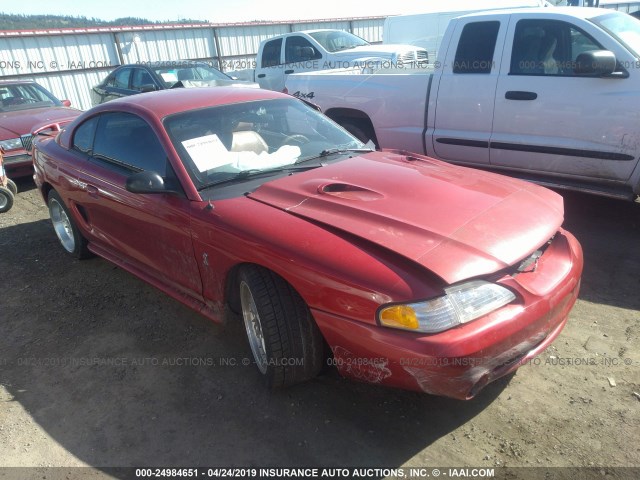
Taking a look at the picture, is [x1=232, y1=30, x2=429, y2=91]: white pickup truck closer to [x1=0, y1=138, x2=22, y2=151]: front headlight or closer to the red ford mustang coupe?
[x1=0, y1=138, x2=22, y2=151]: front headlight

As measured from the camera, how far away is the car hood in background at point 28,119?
7227mm

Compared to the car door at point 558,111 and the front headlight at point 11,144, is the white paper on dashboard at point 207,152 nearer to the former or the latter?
the car door at point 558,111

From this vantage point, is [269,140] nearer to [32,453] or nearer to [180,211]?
[180,211]

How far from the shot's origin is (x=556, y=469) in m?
2.18

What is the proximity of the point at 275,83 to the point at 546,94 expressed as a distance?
7.59 metres

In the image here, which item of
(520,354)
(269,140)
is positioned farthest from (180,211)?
(520,354)

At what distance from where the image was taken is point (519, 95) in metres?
4.79

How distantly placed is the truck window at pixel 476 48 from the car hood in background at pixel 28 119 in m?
5.54

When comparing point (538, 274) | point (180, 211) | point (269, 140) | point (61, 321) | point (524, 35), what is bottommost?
point (61, 321)

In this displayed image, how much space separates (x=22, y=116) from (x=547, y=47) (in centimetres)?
746

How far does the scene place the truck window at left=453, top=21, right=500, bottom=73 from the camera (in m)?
5.06

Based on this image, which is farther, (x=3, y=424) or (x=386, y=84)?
(x=386, y=84)

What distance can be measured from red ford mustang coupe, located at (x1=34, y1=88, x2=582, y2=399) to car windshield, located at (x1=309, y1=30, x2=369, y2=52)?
25.5ft

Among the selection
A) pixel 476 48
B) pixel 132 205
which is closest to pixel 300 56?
pixel 476 48
